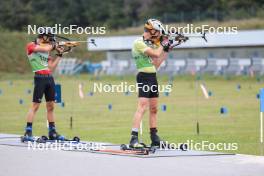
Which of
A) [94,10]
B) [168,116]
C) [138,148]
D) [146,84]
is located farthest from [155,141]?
[94,10]

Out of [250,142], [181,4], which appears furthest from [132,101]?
[181,4]

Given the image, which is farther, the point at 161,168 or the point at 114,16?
the point at 114,16

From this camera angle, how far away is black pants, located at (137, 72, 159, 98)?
17.2 m

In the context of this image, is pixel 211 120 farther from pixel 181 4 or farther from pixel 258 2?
pixel 181 4

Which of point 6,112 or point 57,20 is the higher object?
point 57,20

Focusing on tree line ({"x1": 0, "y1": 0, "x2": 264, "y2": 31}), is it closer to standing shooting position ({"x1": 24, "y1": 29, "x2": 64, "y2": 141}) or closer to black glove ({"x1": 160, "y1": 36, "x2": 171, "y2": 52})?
standing shooting position ({"x1": 24, "y1": 29, "x2": 64, "y2": 141})

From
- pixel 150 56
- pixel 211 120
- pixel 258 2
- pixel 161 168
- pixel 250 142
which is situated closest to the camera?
pixel 161 168

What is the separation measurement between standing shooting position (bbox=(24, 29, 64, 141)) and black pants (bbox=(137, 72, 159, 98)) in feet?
9.15

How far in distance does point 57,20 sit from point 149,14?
29.7 ft

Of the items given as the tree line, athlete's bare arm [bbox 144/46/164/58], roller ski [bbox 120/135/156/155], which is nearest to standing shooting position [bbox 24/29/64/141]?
roller ski [bbox 120/135/156/155]

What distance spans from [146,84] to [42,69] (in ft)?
10.3

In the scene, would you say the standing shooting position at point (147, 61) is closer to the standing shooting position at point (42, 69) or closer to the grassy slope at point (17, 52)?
A: the standing shooting position at point (42, 69)

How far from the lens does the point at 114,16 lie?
9056 cm

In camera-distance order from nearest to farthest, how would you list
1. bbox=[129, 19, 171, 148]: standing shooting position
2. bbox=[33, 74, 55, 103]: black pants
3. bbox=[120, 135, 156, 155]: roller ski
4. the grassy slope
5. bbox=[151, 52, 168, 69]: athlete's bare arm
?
1. bbox=[120, 135, 156, 155]: roller ski
2. bbox=[129, 19, 171, 148]: standing shooting position
3. bbox=[151, 52, 168, 69]: athlete's bare arm
4. bbox=[33, 74, 55, 103]: black pants
5. the grassy slope
